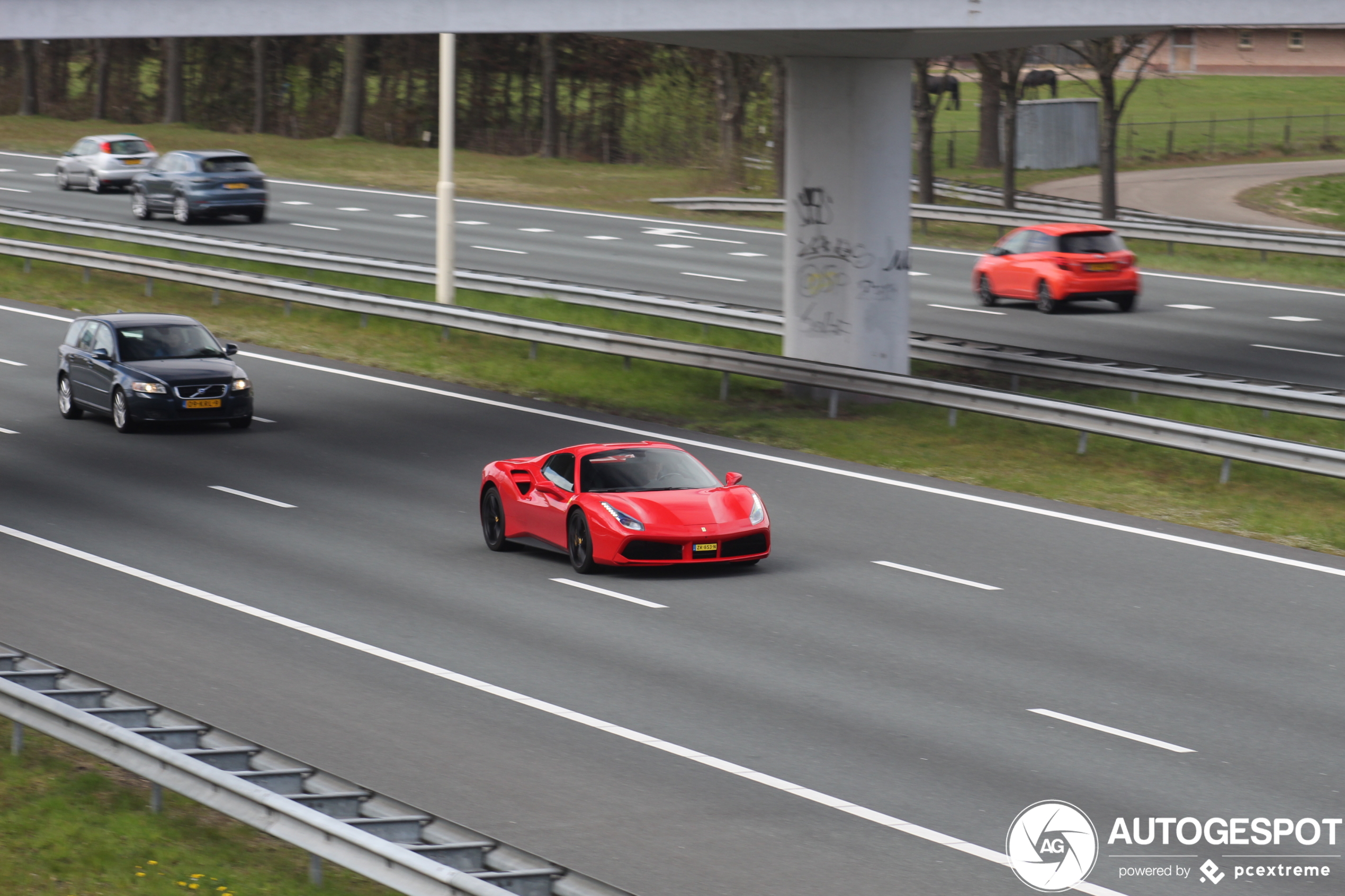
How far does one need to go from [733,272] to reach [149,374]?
16.9 m

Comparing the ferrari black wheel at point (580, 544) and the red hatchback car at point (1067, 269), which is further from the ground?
the red hatchback car at point (1067, 269)

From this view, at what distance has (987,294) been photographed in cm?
3469

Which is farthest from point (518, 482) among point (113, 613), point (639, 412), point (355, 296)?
point (355, 296)

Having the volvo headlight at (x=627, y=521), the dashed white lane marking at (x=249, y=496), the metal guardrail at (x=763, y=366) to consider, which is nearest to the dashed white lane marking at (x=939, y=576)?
the volvo headlight at (x=627, y=521)

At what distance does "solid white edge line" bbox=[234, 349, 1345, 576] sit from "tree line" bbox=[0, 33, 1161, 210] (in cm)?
3373

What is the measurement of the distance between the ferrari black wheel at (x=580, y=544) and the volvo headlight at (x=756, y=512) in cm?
143

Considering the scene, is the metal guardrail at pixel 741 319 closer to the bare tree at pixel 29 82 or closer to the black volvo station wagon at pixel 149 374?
the black volvo station wagon at pixel 149 374

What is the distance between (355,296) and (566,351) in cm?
397

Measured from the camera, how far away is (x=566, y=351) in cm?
2919

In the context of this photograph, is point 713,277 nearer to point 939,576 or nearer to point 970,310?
point 970,310

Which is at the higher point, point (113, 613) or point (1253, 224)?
point (1253, 224)

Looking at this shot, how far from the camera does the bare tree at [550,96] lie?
222 feet

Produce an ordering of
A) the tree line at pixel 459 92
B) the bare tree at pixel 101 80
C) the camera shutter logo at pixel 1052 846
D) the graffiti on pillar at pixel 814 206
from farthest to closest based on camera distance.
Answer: the bare tree at pixel 101 80 → the tree line at pixel 459 92 → the graffiti on pillar at pixel 814 206 → the camera shutter logo at pixel 1052 846

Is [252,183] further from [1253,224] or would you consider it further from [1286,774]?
[1286,774]
